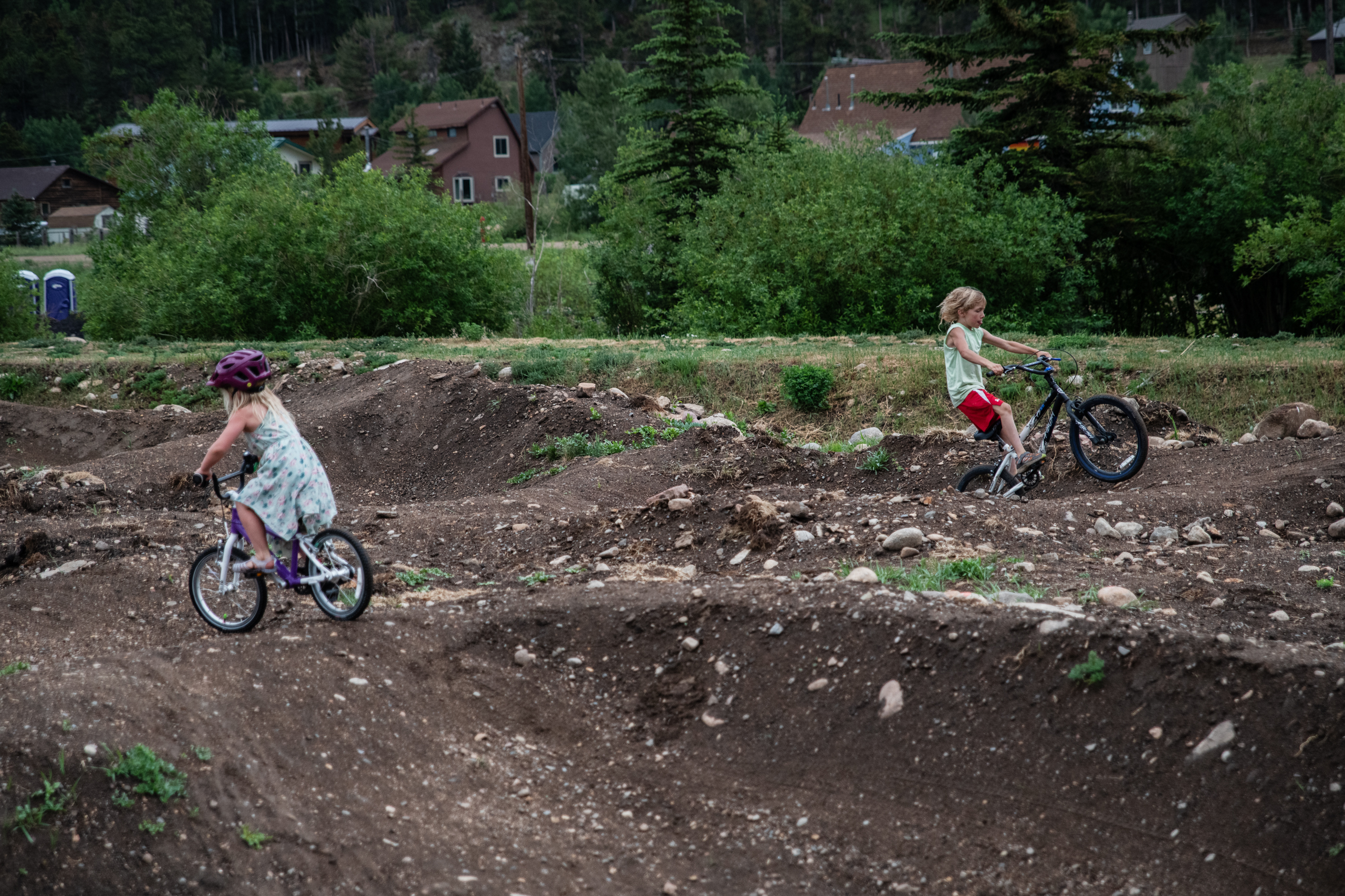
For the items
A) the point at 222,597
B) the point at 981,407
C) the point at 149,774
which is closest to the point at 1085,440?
the point at 981,407

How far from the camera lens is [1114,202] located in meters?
20.1

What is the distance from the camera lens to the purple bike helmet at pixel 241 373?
4.93 m

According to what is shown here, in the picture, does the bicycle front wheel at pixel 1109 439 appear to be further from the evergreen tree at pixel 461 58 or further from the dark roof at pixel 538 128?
the evergreen tree at pixel 461 58

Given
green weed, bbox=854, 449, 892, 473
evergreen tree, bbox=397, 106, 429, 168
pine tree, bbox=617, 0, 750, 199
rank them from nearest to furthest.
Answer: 1. green weed, bbox=854, 449, 892, 473
2. pine tree, bbox=617, 0, 750, 199
3. evergreen tree, bbox=397, 106, 429, 168

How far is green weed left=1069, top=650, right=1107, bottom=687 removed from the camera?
13.7 ft

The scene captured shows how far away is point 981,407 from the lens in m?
7.36

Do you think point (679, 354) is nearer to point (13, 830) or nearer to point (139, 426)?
point (139, 426)

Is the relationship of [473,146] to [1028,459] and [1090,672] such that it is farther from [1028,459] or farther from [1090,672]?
[1090,672]

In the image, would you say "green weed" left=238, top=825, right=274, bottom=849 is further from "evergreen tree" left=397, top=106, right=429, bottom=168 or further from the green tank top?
"evergreen tree" left=397, top=106, right=429, bottom=168

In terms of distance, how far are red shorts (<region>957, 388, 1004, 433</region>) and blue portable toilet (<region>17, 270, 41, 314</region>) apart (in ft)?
89.8

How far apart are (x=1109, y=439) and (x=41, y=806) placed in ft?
22.2

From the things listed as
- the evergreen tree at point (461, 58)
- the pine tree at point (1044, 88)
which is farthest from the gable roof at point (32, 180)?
the pine tree at point (1044, 88)

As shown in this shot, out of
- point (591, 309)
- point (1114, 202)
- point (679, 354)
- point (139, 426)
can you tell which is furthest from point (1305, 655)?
point (591, 309)

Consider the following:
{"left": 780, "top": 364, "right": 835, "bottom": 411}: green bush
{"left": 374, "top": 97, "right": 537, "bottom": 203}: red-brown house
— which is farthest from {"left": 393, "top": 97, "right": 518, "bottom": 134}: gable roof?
{"left": 780, "top": 364, "right": 835, "bottom": 411}: green bush
